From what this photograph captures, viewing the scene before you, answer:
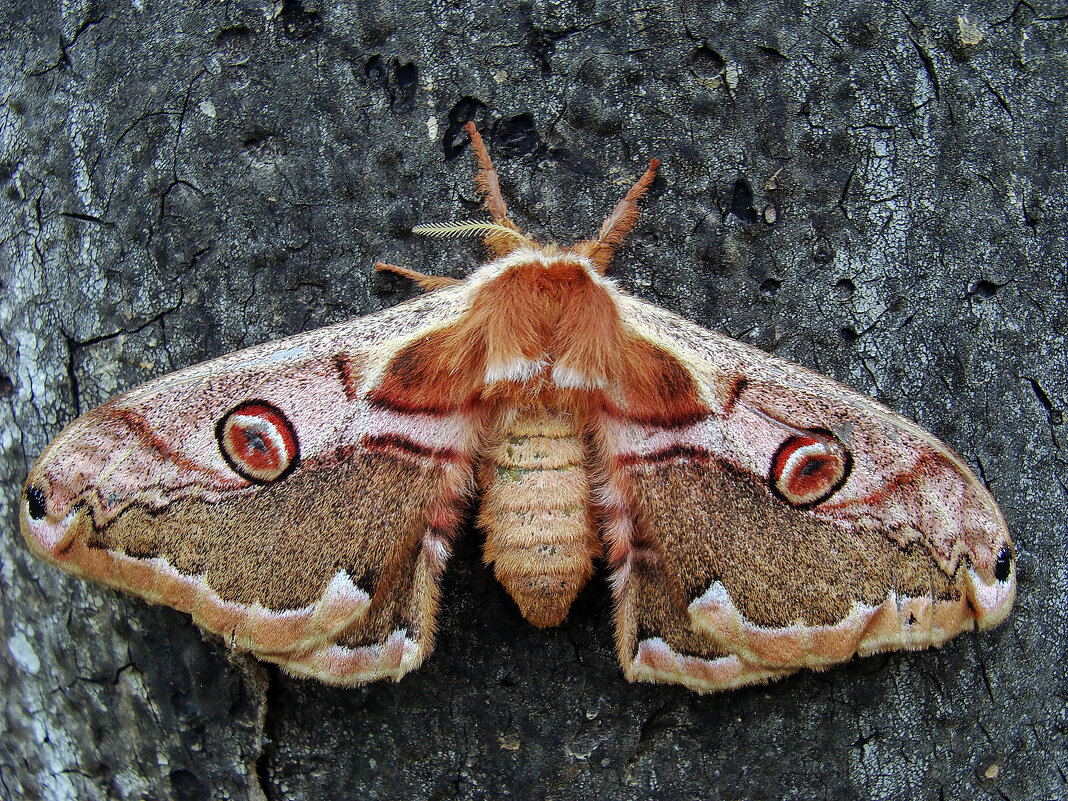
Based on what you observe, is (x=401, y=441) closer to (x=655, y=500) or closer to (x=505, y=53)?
(x=655, y=500)

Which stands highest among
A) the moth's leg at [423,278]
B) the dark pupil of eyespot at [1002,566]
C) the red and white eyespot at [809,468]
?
the moth's leg at [423,278]

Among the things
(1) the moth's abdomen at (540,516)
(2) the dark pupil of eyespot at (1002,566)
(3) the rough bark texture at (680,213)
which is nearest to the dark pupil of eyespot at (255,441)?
(3) the rough bark texture at (680,213)

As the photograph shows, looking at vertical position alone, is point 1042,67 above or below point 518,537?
above

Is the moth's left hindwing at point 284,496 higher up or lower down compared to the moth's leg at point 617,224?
lower down

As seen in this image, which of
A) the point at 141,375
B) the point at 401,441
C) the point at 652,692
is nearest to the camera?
the point at 401,441

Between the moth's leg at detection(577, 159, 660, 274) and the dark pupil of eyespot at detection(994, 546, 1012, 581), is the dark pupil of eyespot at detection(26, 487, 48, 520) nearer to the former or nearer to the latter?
A: the moth's leg at detection(577, 159, 660, 274)

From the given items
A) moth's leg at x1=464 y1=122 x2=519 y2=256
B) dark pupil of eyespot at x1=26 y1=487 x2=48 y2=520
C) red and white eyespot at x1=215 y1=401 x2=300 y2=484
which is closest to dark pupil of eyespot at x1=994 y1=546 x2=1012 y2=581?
moth's leg at x1=464 y1=122 x2=519 y2=256

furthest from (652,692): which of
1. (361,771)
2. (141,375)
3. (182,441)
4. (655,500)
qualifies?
(141,375)

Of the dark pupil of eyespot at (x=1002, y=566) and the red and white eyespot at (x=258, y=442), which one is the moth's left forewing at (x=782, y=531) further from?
the red and white eyespot at (x=258, y=442)

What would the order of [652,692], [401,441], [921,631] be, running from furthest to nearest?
[652,692], [401,441], [921,631]
